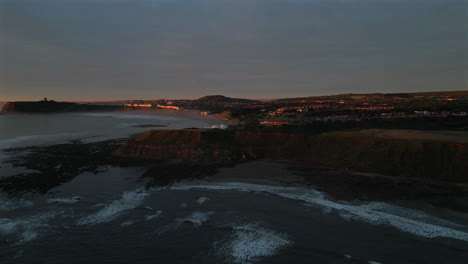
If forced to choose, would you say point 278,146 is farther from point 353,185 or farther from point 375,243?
point 375,243

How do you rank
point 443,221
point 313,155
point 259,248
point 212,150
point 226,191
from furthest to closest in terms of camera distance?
point 212,150, point 313,155, point 226,191, point 443,221, point 259,248

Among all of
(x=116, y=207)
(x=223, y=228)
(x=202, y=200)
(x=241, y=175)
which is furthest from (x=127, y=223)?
(x=241, y=175)

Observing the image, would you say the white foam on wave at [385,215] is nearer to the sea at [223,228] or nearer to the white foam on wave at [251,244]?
the sea at [223,228]

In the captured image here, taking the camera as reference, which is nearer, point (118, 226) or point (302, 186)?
point (118, 226)

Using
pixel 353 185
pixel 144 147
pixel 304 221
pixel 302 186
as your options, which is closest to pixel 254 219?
pixel 304 221

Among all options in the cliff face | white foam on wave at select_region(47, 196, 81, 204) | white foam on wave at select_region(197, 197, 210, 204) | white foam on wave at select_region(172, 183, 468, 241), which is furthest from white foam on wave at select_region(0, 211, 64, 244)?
the cliff face

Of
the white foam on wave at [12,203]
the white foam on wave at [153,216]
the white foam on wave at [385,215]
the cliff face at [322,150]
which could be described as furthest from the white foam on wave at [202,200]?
the cliff face at [322,150]

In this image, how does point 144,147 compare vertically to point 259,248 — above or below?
above
